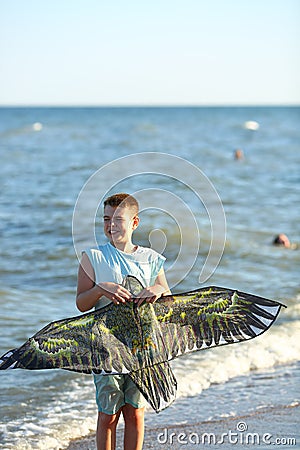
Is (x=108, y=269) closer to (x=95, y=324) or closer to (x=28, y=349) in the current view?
(x=95, y=324)

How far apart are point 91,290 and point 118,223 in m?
0.34

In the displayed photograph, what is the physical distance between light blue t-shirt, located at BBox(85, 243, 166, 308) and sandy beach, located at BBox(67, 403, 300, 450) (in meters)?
1.35

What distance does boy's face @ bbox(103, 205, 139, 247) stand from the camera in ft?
11.0

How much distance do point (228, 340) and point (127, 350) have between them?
0.52 m

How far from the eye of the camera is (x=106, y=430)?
135 inches

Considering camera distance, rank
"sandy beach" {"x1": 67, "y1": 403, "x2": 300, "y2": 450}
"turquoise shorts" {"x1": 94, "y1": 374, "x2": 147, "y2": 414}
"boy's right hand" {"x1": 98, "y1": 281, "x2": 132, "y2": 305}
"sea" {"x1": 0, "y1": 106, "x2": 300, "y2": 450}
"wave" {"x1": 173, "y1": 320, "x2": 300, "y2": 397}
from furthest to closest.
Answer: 1. "wave" {"x1": 173, "y1": 320, "x2": 300, "y2": 397}
2. "sea" {"x1": 0, "y1": 106, "x2": 300, "y2": 450}
3. "sandy beach" {"x1": 67, "y1": 403, "x2": 300, "y2": 450}
4. "turquoise shorts" {"x1": 94, "y1": 374, "x2": 147, "y2": 414}
5. "boy's right hand" {"x1": 98, "y1": 281, "x2": 132, "y2": 305}

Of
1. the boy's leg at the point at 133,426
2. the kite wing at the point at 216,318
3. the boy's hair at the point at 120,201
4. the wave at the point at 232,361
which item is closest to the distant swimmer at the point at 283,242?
the wave at the point at 232,361

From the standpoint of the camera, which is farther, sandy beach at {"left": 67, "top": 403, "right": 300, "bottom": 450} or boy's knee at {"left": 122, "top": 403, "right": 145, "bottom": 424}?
sandy beach at {"left": 67, "top": 403, "right": 300, "bottom": 450}

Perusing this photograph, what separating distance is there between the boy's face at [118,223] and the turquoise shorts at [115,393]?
0.64m

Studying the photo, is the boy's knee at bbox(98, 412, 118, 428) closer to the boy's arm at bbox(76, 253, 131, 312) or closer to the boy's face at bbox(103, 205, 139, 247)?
the boy's arm at bbox(76, 253, 131, 312)

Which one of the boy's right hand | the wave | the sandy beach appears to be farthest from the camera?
the wave

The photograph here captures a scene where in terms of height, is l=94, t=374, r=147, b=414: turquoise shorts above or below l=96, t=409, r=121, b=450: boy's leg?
above

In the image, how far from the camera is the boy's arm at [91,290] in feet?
Answer: 10.6

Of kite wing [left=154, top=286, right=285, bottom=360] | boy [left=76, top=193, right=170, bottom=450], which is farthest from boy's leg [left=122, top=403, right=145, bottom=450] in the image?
kite wing [left=154, top=286, right=285, bottom=360]
